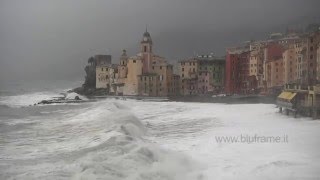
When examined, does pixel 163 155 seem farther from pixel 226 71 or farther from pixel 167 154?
pixel 226 71

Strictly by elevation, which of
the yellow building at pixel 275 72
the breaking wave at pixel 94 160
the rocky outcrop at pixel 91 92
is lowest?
the breaking wave at pixel 94 160

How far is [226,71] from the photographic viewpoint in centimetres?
1098

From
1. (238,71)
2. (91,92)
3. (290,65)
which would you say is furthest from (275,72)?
(91,92)

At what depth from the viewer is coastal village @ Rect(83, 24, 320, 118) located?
564 centimetres

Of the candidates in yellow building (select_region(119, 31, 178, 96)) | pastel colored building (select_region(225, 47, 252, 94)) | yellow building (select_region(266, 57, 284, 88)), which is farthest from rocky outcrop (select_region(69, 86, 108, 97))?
yellow building (select_region(266, 57, 284, 88))

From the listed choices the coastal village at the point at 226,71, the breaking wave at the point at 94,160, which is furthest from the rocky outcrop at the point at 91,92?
the breaking wave at the point at 94,160

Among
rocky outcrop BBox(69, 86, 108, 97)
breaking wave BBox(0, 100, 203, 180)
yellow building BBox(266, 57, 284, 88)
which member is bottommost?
breaking wave BBox(0, 100, 203, 180)

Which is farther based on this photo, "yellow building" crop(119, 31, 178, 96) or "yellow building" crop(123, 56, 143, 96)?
"yellow building" crop(123, 56, 143, 96)

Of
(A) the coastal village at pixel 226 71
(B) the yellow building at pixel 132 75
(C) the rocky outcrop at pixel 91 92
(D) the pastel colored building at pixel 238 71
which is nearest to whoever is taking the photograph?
(A) the coastal village at pixel 226 71

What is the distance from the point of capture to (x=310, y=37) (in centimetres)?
573

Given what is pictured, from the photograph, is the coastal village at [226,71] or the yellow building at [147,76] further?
the yellow building at [147,76]

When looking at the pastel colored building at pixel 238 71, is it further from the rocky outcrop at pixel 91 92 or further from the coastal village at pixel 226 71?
the rocky outcrop at pixel 91 92

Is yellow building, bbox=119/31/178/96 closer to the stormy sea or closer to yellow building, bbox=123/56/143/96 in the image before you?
yellow building, bbox=123/56/143/96

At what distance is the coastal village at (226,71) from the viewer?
5.64 meters
